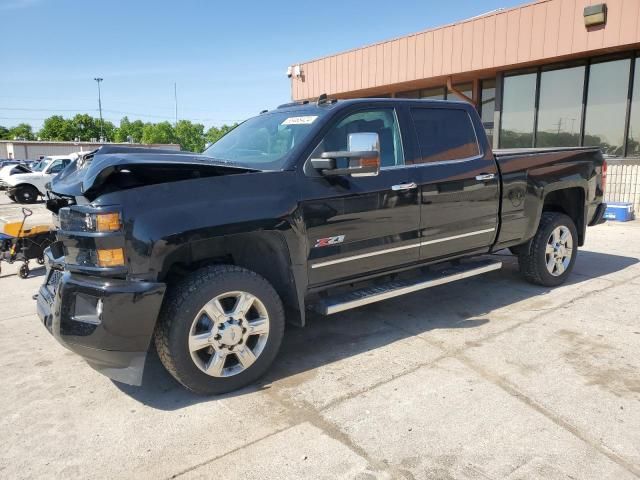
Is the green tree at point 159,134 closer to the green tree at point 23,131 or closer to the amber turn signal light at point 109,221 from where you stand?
the green tree at point 23,131

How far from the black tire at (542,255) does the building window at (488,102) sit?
8.54 m

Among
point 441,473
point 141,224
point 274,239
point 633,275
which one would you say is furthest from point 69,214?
point 633,275

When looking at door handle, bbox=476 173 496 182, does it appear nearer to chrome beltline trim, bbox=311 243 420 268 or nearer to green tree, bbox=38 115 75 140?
chrome beltline trim, bbox=311 243 420 268

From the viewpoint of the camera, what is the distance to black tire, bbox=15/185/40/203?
58.7ft

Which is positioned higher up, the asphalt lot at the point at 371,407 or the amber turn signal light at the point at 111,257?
the amber turn signal light at the point at 111,257

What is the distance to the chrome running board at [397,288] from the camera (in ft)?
12.0

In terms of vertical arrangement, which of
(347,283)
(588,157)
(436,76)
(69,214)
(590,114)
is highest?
(436,76)

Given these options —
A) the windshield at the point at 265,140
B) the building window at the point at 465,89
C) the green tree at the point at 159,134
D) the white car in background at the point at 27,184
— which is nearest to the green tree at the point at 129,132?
the green tree at the point at 159,134

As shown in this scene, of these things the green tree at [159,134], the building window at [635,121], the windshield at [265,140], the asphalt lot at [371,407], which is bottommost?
the asphalt lot at [371,407]

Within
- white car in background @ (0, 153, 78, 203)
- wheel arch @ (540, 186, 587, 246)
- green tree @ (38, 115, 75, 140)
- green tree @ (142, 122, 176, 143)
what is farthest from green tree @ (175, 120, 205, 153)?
wheel arch @ (540, 186, 587, 246)

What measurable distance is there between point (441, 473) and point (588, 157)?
4.45m

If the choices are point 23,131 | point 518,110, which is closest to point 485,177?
point 518,110

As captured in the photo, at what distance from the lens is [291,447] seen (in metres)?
2.67

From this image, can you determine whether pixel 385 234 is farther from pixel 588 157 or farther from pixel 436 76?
pixel 436 76
